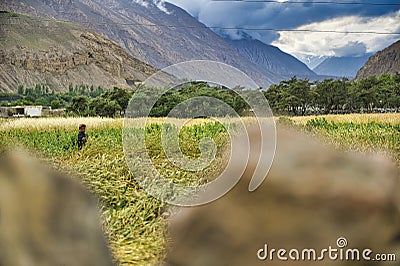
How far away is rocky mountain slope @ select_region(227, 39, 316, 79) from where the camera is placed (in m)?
7.32

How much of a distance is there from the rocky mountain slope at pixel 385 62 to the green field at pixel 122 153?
4379mm

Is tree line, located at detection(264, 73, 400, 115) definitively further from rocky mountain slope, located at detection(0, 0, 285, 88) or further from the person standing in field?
the person standing in field

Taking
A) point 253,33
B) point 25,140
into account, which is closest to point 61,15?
point 253,33

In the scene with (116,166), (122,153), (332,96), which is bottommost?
(116,166)

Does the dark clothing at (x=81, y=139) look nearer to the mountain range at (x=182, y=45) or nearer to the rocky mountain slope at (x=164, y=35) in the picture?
the rocky mountain slope at (x=164, y=35)

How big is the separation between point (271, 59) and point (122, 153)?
16.3 ft

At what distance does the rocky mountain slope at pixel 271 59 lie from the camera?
732 cm

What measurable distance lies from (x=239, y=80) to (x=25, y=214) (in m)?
2.26

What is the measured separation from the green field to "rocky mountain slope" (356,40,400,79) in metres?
4.38

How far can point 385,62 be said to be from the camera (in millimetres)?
11305

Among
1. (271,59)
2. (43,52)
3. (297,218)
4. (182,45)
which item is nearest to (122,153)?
(297,218)

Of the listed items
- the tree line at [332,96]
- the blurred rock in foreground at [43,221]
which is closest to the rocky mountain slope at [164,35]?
the tree line at [332,96]

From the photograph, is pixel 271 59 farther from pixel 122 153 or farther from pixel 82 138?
pixel 122 153

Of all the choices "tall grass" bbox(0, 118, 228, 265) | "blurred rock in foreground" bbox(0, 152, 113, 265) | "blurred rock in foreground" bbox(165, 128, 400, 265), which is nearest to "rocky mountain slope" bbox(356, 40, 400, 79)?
"tall grass" bbox(0, 118, 228, 265)
